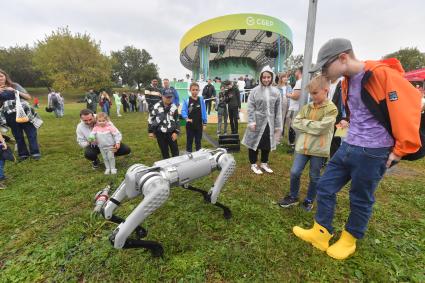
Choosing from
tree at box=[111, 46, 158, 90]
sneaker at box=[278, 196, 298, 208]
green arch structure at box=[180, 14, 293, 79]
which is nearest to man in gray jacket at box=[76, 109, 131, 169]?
sneaker at box=[278, 196, 298, 208]

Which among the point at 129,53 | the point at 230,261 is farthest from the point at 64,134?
the point at 129,53

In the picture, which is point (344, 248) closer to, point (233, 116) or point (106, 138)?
point (106, 138)

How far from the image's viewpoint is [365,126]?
1830 millimetres

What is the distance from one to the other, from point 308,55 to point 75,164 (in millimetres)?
5560

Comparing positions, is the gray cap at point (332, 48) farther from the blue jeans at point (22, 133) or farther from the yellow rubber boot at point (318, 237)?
the blue jeans at point (22, 133)

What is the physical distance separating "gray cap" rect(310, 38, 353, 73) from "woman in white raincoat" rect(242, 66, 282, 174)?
6.81ft

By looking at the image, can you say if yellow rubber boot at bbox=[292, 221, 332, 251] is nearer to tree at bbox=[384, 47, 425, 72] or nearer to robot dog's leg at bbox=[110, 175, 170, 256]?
robot dog's leg at bbox=[110, 175, 170, 256]

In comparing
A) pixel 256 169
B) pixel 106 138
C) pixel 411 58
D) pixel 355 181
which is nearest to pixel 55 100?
pixel 106 138

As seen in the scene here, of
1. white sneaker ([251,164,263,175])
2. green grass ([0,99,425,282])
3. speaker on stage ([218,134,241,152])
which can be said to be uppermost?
speaker on stage ([218,134,241,152])

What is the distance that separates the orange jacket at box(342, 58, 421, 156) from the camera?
1535 millimetres

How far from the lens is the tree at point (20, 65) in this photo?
51153 millimetres

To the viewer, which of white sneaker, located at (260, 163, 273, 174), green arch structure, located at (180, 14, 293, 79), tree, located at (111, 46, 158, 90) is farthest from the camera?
tree, located at (111, 46, 158, 90)

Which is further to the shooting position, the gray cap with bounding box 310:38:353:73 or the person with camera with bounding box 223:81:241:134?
the person with camera with bounding box 223:81:241:134

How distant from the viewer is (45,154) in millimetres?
5996
